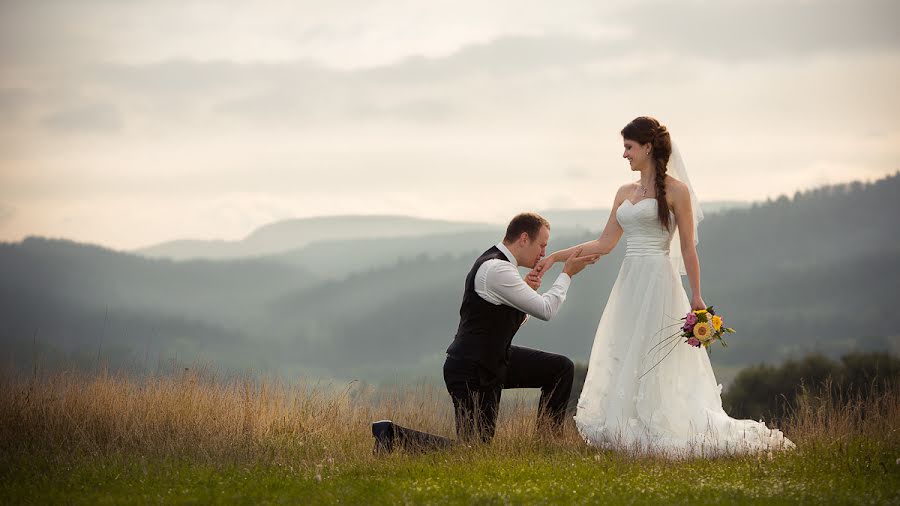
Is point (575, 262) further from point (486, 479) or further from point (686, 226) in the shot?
point (486, 479)

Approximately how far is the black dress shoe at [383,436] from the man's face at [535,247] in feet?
6.41

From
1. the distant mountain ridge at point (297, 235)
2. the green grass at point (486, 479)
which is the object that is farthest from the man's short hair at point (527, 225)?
the distant mountain ridge at point (297, 235)

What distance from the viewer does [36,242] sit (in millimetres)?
93875

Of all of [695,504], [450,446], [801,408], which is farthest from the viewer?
[801,408]

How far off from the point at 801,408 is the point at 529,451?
288 centimetres

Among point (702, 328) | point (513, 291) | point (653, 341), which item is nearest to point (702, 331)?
point (702, 328)

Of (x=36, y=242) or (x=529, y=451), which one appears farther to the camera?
(x=36, y=242)

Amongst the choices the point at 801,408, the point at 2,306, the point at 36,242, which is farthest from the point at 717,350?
the point at 801,408

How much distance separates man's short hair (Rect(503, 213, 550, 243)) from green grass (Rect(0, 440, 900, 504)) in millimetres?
2007

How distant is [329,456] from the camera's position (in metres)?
9.13

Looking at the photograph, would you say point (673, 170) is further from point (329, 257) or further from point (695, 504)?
point (329, 257)

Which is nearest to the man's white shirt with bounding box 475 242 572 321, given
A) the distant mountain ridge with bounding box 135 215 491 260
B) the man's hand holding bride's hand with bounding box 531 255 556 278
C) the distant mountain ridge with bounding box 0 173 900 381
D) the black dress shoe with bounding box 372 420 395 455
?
the man's hand holding bride's hand with bounding box 531 255 556 278

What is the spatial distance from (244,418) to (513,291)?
357 centimetres

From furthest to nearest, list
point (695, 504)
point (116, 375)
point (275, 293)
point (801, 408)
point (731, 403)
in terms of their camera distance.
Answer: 1. point (275, 293)
2. point (731, 403)
3. point (116, 375)
4. point (801, 408)
5. point (695, 504)
